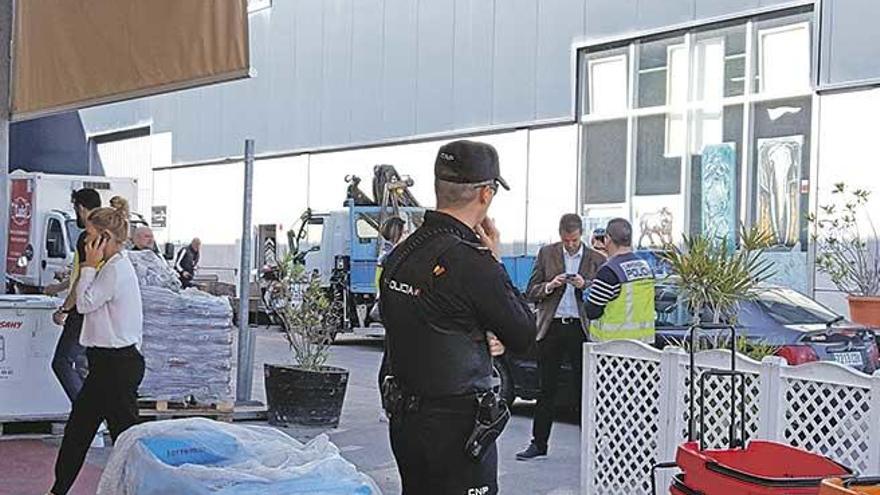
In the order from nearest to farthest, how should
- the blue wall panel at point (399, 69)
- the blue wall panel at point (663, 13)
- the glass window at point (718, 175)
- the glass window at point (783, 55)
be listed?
the glass window at point (783, 55)
the glass window at point (718, 175)
the blue wall panel at point (663, 13)
the blue wall panel at point (399, 69)

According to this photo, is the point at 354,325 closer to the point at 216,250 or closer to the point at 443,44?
the point at 443,44

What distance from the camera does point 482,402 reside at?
390 centimetres

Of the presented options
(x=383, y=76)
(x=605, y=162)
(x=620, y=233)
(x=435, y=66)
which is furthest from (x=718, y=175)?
(x=620, y=233)

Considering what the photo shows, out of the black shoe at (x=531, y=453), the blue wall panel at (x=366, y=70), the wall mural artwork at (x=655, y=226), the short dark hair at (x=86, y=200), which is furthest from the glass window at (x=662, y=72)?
the short dark hair at (x=86, y=200)

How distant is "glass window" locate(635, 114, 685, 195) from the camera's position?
19156 mm

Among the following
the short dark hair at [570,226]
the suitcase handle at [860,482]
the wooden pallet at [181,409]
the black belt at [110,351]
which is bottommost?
the wooden pallet at [181,409]

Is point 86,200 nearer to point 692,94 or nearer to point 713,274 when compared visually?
point 713,274

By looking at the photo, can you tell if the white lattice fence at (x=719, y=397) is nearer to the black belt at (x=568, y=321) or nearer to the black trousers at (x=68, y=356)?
the black belt at (x=568, y=321)

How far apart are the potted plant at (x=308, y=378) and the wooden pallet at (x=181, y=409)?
17.1 inches

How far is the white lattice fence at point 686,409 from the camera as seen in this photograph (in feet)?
19.1

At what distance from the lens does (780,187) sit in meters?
17.3

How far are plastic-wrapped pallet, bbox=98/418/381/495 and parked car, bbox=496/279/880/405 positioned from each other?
203 inches

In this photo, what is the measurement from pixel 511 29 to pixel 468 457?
18680 millimetres

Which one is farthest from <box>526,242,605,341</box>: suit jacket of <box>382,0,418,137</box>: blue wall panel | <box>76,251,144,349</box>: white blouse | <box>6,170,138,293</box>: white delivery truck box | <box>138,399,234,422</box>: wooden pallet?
<box>382,0,418,137</box>: blue wall panel
